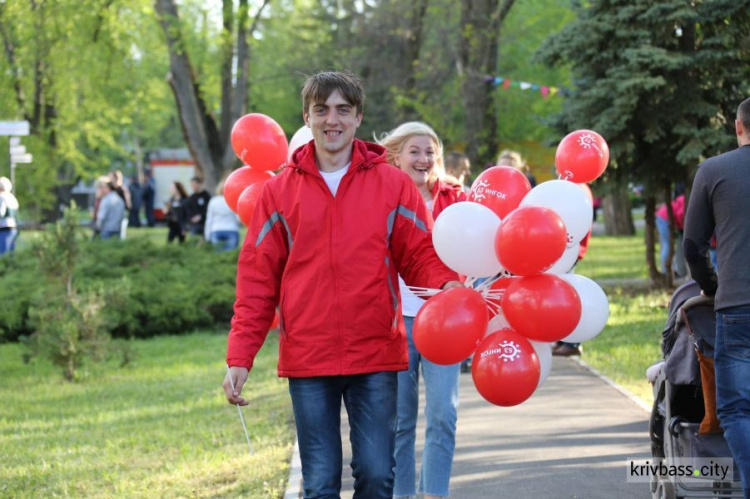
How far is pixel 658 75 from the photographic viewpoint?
13445mm

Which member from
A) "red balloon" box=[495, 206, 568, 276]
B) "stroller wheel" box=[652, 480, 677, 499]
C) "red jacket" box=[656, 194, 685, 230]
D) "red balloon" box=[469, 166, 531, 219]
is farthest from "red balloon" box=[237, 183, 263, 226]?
"red jacket" box=[656, 194, 685, 230]

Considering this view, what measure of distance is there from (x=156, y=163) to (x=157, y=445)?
1668 inches

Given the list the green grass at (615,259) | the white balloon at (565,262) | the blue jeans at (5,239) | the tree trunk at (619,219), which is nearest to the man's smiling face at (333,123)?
the white balloon at (565,262)

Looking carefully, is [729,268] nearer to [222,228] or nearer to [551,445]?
[551,445]

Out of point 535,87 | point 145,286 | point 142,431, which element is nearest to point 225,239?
point 145,286

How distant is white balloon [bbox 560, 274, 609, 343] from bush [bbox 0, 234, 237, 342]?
873 centimetres

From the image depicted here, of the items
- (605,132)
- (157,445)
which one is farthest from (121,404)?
(605,132)

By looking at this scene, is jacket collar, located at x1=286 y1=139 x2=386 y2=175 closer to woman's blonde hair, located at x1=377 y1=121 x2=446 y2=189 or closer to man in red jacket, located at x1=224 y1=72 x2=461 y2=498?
man in red jacket, located at x1=224 y1=72 x2=461 y2=498

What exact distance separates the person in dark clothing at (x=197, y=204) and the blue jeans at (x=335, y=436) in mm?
17169

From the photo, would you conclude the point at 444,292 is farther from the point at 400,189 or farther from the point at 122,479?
the point at 122,479

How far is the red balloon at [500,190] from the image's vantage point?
5.11 meters

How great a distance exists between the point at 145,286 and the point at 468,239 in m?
11.2

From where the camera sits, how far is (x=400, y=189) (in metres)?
4.22

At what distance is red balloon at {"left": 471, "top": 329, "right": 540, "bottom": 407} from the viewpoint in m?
4.34
